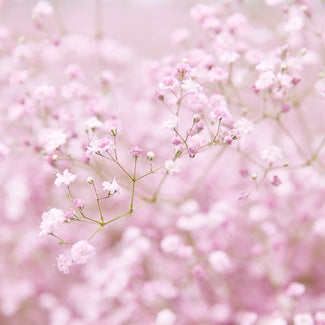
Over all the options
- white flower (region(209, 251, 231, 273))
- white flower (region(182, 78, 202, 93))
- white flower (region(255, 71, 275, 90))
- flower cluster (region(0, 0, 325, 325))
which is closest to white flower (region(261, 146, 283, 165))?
flower cluster (region(0, 0, 325, 325))

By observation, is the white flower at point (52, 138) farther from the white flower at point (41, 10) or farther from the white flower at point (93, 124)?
the white flower at point (41, 10)

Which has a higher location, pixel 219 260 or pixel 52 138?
pixel 52 138

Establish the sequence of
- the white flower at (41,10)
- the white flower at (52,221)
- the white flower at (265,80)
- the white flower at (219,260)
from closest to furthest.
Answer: the white flower at (52,221), the white flower at (265,80), the white flower at (219,260), the white flower at (41,10)

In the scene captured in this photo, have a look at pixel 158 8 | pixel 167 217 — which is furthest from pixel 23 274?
pixel 158 8

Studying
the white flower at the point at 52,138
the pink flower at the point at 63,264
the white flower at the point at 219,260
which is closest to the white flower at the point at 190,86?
the white flower at the point at 52,138

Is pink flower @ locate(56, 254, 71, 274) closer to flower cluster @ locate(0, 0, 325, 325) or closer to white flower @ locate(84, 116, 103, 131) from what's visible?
flower cluster @ locate(0, 0, 325, 325)

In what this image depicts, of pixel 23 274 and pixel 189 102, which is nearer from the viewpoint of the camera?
pixel 189 102

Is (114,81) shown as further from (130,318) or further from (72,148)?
(130,318)

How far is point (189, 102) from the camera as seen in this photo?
2035 mm

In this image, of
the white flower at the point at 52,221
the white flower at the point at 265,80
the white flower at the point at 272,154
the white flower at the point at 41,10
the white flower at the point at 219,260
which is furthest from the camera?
the white flower at the point at 41,10

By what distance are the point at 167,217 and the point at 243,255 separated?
479mm

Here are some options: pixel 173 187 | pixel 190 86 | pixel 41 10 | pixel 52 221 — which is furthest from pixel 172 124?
pixel 173 187

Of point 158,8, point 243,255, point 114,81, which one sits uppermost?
point 158,8

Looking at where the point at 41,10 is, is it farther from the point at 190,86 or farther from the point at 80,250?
the point at 80,250
